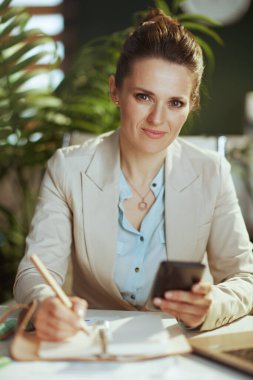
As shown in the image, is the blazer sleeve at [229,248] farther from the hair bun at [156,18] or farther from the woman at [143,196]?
the hair bun at [156,18]

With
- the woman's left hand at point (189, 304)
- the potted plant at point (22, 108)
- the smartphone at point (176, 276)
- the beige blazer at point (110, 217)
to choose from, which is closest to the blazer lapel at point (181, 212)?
the beige blazer at point (110, 217)

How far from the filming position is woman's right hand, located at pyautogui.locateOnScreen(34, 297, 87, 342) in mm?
990

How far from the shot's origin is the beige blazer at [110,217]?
1.50 m

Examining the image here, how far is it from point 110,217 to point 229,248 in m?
0.35

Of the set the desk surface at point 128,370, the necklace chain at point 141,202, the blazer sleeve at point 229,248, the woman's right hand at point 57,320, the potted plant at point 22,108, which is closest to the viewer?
the desk surface at point 128,370

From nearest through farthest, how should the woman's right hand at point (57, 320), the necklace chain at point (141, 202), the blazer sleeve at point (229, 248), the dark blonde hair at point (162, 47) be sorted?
1. the woman's right hand at point (57, 320)
2. the blazer sleeve at point (229, 248)
3. the dark blonde hair at point (162, 47)
4. the necklace chain at point (141, 202)

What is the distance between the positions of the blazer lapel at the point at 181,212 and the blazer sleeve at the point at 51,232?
292 mm

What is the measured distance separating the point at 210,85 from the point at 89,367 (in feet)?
12.3

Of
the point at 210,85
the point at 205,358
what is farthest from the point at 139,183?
the point at 210,85

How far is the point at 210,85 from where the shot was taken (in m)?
4.40

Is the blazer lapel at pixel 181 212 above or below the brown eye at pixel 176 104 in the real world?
below

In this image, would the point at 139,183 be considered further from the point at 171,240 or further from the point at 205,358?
the point at 205,358

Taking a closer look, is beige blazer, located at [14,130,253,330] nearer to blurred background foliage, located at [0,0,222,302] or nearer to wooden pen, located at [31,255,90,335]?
wooden pen, located at [31,255,90,335]

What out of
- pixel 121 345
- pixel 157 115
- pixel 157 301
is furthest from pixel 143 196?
pixel 121 345
